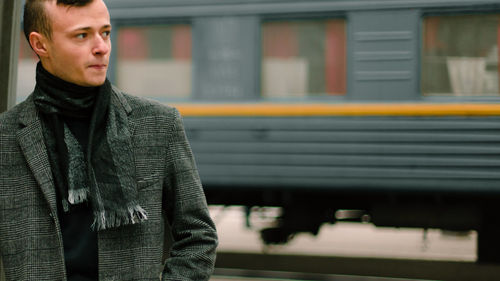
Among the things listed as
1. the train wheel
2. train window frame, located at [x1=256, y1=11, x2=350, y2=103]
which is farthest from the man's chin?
the train wheel

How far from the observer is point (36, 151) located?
4.53ft

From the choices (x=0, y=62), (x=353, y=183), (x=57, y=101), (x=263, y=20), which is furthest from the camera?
(x=263, y=20)

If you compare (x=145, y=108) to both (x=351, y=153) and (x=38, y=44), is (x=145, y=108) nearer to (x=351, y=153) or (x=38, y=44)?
(x=38, y=44)

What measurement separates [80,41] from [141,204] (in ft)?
1.28

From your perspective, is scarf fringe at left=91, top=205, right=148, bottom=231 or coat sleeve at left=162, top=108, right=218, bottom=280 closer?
scarf fringe at left=91, top=205, right=148, bottom=231

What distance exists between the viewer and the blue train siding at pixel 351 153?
16.6 ft

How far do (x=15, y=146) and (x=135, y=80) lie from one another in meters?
4.47

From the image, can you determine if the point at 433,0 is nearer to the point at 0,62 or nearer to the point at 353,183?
the point at 353,183

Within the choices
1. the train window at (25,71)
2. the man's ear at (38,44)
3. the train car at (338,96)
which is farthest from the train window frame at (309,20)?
the man's ear at (38,44)

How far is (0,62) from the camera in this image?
6.73 ft

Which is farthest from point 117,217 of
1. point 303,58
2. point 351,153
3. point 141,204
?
point 303,58

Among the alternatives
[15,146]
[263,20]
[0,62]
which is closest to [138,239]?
[15,146]

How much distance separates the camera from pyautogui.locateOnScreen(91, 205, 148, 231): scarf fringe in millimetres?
1347

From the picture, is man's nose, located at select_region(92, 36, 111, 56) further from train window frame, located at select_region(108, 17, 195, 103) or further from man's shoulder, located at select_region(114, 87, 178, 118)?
train window frame, located at select_region(108, 17, 195, 103)
